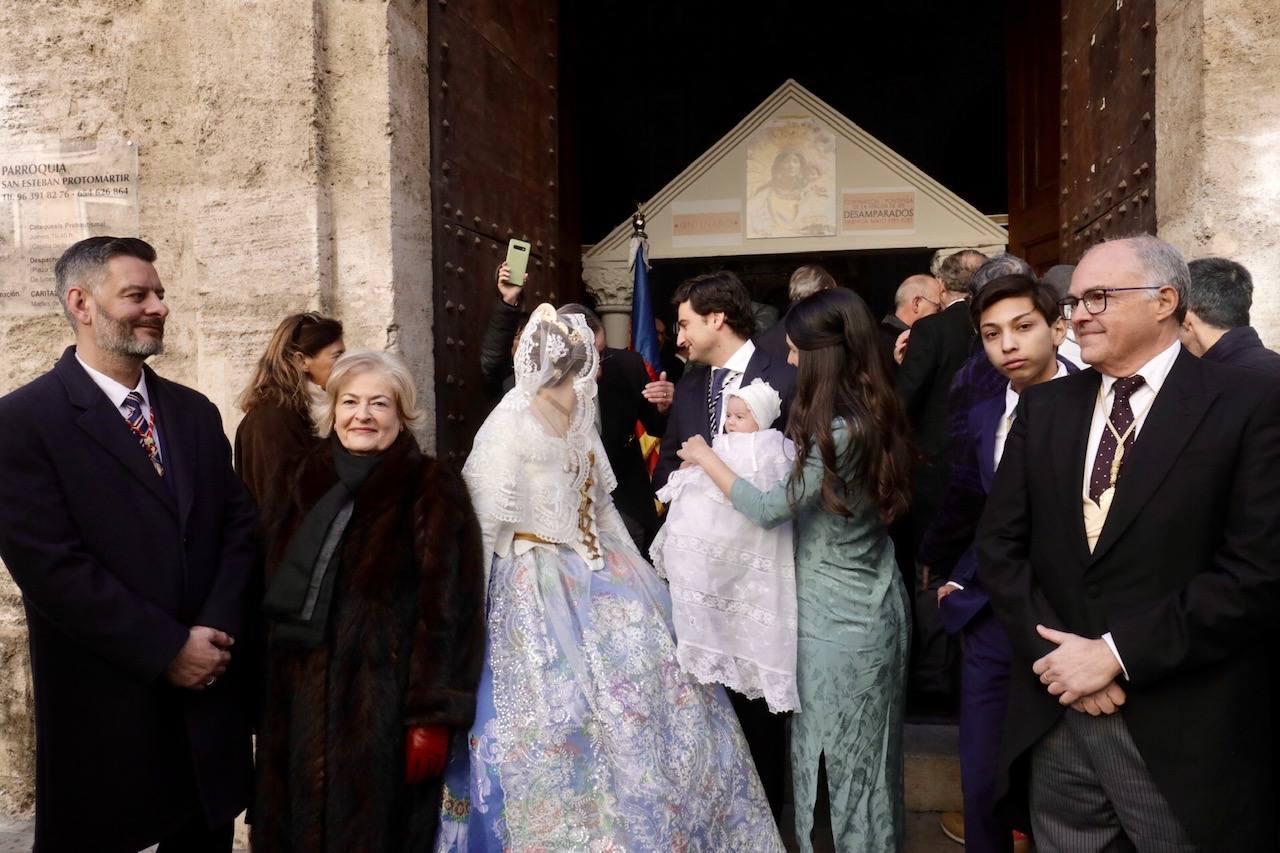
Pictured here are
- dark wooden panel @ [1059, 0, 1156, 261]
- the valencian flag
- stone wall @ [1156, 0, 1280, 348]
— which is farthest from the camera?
the valencian flag

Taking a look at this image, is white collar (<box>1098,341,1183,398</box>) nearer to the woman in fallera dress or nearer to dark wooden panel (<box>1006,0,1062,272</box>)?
the woman in fallera dress

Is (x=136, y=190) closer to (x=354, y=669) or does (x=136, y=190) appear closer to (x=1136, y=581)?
(x=354, y=669)

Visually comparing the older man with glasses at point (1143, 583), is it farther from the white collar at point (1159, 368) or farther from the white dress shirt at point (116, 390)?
the white dress shirt at point (116, 390)

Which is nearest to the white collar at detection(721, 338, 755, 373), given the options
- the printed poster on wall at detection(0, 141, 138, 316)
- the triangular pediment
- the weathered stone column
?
the printed poster on wall at detection(0, 141, 138, 316)

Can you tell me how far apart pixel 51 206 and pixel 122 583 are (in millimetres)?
Result: 2465

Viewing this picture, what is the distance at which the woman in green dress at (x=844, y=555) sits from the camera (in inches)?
114

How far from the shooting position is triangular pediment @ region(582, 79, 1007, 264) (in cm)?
688

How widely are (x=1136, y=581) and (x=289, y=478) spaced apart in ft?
6.98

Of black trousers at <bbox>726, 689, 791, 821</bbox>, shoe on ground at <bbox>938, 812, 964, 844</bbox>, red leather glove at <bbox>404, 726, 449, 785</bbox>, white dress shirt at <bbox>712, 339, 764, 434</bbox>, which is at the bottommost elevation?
shoe on ground at <bbox>938, 812, 964, 844</bbox>

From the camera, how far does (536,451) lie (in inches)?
117

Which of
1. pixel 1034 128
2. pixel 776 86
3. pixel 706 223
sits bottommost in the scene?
pixel 706 223

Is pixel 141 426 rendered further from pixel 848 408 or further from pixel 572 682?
pixel 848 408

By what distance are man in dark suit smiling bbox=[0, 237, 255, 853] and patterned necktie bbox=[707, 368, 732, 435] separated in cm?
166

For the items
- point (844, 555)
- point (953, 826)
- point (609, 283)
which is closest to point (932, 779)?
point (953, 826)
